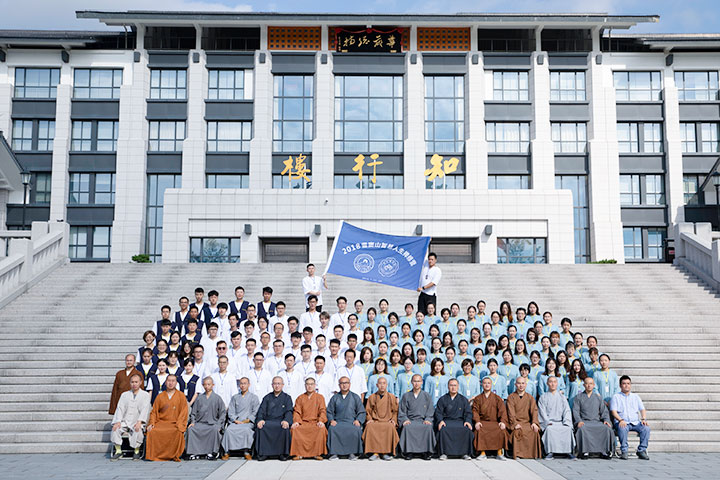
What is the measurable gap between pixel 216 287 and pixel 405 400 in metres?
10.0

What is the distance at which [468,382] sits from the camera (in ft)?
37.0

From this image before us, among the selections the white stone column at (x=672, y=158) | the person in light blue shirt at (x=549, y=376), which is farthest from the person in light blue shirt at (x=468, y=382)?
the white stone column at (x=672, y=158)

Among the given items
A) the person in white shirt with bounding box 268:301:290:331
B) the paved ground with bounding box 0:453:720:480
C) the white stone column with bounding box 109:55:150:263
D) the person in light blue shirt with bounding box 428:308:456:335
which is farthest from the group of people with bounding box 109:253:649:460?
the white stone column with bounding box 109:55:150:263

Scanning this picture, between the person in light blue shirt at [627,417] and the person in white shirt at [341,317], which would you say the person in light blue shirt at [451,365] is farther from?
the person in white shirt at [341,317]

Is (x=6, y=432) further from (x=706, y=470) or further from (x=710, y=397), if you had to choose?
(x=710, y=397)

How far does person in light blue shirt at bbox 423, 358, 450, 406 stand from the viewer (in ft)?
36.8

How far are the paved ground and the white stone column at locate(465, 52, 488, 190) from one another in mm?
24169

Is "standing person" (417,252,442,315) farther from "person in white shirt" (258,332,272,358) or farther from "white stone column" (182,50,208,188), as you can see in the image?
"white stone column" (182,50,208,188)

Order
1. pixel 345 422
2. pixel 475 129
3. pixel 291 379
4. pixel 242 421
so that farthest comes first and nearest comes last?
pixel 475 129
pixel 291 379
pixel 242 421
pixel 345 422

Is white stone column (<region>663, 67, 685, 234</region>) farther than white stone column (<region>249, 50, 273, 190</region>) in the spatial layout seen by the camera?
Yes

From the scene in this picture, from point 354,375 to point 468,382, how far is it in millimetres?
1861

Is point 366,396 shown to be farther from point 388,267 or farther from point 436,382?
point 388,267

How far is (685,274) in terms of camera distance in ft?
66.4

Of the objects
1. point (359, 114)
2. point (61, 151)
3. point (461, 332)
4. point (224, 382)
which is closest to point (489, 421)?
point (461, 332)
